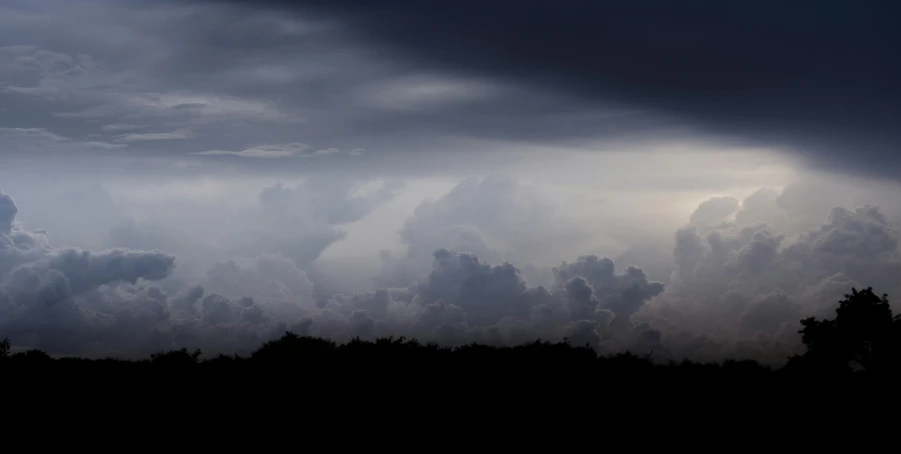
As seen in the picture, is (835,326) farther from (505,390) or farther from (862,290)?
(505,390)

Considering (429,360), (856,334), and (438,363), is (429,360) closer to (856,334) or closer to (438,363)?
(438,363)

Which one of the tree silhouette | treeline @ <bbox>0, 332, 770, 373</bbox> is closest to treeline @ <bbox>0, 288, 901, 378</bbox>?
treeline @ <bbox>0, 332, 770, 373</bbox>

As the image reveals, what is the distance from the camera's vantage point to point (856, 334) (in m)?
76.4

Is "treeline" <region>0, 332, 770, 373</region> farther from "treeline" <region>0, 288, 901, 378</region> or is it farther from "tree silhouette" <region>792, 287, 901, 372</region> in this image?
"tree silhouette" <region>792, 287, 901, 372</region>

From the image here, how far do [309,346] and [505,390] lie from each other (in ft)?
112

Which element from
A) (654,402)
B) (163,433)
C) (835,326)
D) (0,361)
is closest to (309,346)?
(0,361)

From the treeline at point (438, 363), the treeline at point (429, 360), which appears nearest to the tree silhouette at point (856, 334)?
the treeline at point (438, 363)

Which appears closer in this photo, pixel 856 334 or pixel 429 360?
pixel 429 360

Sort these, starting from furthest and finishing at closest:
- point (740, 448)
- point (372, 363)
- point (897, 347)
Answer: point (897, 347)
point (372, 363)
point (740, 448)

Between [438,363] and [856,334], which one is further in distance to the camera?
[856,334]

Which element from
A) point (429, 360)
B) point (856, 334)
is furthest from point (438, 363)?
point (856, 334)

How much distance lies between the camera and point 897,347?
242ft

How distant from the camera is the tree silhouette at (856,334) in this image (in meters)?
75.3

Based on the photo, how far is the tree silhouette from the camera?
75312 mm
